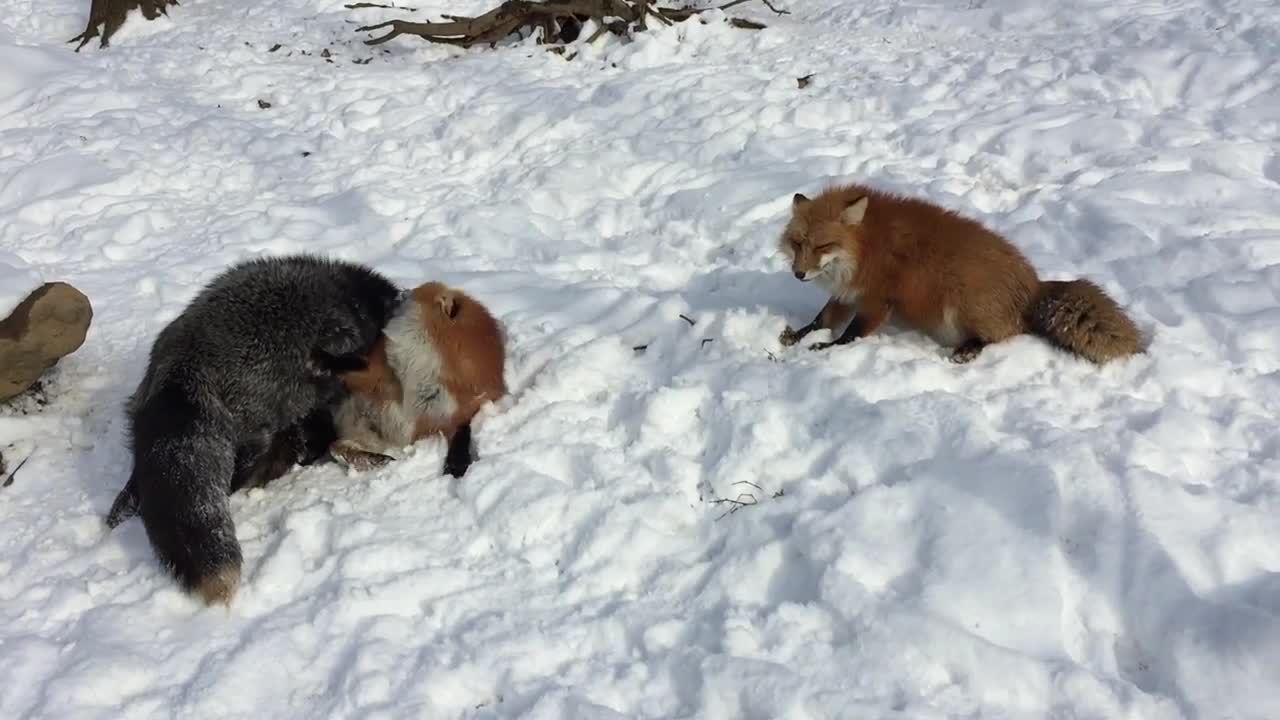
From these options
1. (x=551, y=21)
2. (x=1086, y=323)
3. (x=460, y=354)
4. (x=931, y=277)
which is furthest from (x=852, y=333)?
(x=551, y=21)

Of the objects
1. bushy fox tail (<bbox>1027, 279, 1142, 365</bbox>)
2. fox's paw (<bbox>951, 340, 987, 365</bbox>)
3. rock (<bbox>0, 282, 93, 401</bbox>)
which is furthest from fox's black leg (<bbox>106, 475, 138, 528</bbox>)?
bushy fox tail (<bbox>1027, 279, 1142, 365</bbox>)

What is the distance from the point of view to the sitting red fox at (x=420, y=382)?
4.43 meters

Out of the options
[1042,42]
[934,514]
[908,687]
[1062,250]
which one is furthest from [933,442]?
[1042,42]

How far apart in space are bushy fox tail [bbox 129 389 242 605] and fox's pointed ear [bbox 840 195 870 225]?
3.74 metres

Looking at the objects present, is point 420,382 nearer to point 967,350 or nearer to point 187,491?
point 187,491

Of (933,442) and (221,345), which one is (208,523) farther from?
(933,442)

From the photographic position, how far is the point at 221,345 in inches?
164

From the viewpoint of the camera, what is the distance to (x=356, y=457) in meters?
4.44

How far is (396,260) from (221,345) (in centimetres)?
235

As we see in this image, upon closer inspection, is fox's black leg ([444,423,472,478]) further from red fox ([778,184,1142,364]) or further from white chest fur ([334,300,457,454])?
red fox ([778,184,1142,364])

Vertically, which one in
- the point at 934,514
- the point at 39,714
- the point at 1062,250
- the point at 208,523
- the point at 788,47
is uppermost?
the point at 788,47

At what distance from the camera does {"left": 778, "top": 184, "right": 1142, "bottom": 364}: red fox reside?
4371 millimetres

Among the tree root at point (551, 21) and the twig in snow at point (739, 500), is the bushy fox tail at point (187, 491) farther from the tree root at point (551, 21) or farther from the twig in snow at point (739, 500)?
the tree root at point (551, 21)

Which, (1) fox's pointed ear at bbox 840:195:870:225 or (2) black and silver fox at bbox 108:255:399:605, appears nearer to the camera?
(2) black and silver fox at bbox 108:255:399:605
